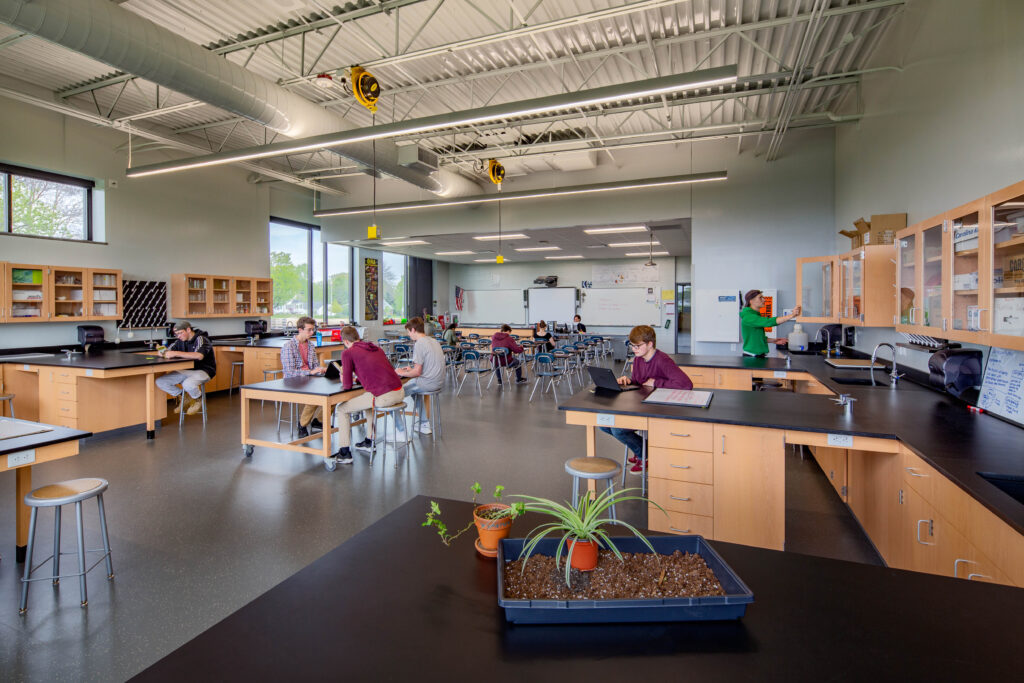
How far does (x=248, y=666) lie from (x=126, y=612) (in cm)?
219

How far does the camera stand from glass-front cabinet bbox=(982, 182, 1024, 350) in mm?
2064

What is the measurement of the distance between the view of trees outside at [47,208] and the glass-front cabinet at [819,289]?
33.2 ft

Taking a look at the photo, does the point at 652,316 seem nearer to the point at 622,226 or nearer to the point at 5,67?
the point at 622,226

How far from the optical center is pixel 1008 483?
5.81 feet

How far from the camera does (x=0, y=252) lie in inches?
259

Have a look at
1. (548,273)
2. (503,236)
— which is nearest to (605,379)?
(503,236)

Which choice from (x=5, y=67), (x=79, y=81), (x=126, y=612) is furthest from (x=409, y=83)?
(x=126, y=612)

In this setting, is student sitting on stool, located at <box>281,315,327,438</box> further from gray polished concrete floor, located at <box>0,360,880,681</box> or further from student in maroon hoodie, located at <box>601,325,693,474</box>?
student in maroon hoodie, located at <box>601,325,693,474</box>

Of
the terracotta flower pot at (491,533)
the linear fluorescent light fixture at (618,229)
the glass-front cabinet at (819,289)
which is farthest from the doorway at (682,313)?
the terracotta flower pot at (491,533)

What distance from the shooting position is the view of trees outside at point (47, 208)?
6965mm

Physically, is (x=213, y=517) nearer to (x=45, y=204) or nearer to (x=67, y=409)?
(x=67, y=409)

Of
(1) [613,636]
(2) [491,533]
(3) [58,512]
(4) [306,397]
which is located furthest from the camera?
(4) [306,397]

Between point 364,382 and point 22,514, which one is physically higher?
point 364,382

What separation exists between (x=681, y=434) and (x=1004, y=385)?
161 cm
